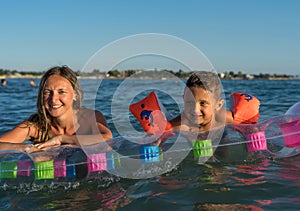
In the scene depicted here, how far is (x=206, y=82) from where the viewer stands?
15.1 feet

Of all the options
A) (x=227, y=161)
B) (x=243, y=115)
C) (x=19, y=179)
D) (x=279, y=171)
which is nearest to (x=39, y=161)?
(x=19, y=179)

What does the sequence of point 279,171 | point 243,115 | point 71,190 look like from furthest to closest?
point 243,115 → point 279,171 → point 71,190

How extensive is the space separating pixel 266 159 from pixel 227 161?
50 cm

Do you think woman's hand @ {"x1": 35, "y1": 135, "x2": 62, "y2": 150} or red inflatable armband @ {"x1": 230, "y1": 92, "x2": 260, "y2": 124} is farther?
red inflatable armband @ {"x1": 230, "y1": 92, "x2": 260, "y2": 124}

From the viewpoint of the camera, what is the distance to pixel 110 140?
12.8ft

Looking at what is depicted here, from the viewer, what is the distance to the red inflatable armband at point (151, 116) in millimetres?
4579

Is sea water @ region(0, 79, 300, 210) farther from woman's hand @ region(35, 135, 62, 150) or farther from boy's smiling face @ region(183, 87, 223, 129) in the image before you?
boy's smiling face @ region(183, 87, 223, 129)

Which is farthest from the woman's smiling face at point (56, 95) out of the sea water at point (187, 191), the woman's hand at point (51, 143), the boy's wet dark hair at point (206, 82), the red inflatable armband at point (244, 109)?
the red inflatable armband at point (244, 109)

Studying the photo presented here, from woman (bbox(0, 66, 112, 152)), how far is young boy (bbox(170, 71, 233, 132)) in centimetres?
Answer: 99

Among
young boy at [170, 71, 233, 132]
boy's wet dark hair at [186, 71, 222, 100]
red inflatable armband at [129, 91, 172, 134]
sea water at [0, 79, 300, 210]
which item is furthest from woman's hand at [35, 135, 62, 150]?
boy's wet dark hair at [186, 71, 222, 100]

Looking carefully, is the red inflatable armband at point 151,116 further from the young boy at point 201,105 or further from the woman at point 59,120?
the woman at point 59,120

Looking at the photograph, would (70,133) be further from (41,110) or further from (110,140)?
(110,140)

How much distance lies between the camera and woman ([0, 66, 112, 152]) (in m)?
4.17

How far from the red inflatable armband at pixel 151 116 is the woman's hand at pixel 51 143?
108cm
